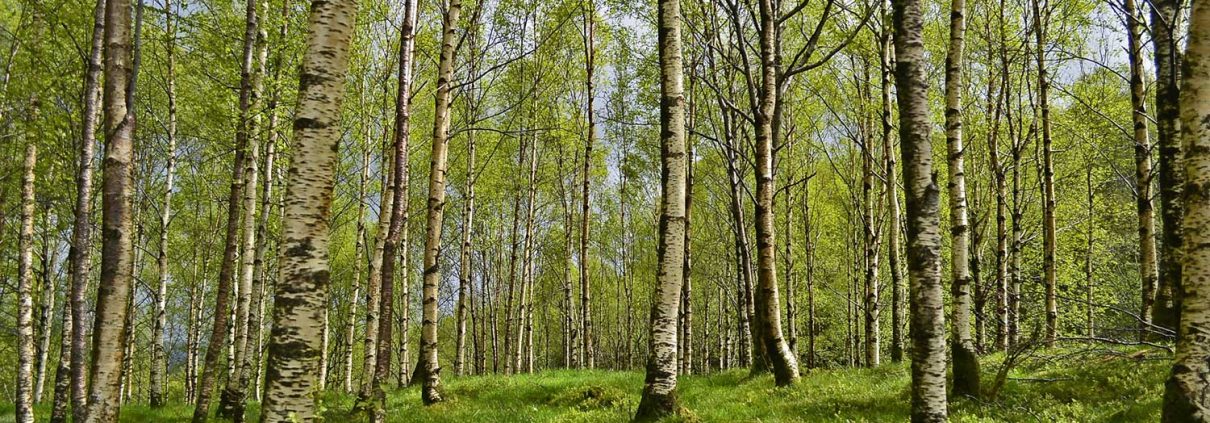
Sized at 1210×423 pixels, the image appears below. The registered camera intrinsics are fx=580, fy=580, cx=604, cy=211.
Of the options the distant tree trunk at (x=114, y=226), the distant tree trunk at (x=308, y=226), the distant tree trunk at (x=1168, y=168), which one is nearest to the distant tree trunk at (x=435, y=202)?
the distant tree trunk at (x=114, y=226)

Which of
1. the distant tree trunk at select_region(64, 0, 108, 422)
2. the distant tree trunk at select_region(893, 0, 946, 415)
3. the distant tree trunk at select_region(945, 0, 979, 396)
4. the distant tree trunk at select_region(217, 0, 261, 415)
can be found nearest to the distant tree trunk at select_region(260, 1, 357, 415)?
the distant tree trunk at select_region(64, 0, 108, 422)

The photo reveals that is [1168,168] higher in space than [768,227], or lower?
higher

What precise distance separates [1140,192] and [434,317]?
12.4 m

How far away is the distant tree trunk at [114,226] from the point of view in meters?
6.20

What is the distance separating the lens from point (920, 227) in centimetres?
531

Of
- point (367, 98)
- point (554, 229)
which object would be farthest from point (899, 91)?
point (554, 229)

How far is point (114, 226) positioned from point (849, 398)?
9.33 m

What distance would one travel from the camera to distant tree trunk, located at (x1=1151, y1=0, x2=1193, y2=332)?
7621 millimetres

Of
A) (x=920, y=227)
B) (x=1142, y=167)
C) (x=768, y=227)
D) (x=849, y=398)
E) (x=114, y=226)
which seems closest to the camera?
(x=920, y=227)

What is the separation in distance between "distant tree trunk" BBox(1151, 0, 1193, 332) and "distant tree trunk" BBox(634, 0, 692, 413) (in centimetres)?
611

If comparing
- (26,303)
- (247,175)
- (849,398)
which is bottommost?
(849,398)

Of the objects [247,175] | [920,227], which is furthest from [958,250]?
[247,175]

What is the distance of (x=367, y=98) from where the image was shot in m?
18.5

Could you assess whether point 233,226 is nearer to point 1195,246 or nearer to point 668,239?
point 668,239
